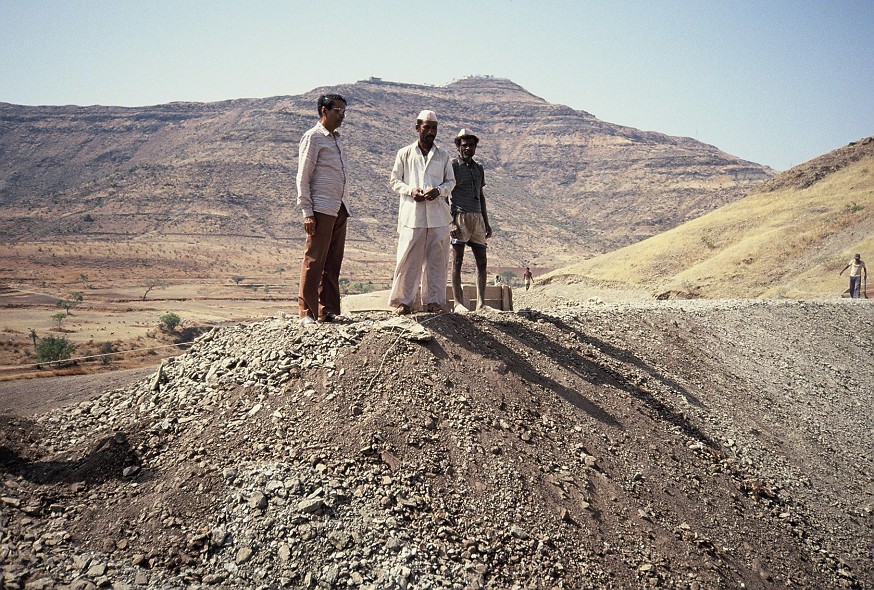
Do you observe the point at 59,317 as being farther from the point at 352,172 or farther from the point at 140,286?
the point at 352,172

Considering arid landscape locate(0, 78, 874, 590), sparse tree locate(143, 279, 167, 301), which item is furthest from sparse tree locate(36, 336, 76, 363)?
sparse tree locate(143, 279, 167, 301)

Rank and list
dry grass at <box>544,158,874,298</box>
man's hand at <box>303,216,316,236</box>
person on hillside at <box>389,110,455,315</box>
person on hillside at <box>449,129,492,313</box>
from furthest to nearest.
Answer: dry grass at <box>544,158,874,298</box>, person on hillside at <box>449,129,492,313</box>, person on hillside at <box>389,110,455,315</box>, man's hand at <box>303,216,316,236</box>

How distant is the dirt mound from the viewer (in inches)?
139

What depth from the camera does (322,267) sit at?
540 centimetres

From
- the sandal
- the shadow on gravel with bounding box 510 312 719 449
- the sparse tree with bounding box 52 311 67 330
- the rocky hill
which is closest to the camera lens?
the sandal

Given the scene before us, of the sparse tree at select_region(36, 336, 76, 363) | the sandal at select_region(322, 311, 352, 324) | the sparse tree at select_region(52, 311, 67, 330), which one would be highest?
the sandal at select_region(322, 311, 352, 324)

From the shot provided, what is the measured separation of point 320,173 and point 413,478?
9.22 feet

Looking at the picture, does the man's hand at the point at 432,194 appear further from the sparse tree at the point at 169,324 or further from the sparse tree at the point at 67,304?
the sparse tree at the point at 67,304

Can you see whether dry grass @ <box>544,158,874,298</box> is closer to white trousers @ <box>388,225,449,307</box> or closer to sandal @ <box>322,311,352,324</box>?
white trousers @ <box>388,225,449,307</box>

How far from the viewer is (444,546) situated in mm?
3555

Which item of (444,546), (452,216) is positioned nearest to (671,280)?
(452,216)

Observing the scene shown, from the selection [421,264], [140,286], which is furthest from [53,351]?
[140,286]

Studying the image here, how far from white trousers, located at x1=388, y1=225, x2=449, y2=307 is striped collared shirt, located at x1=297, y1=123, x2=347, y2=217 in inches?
28.9

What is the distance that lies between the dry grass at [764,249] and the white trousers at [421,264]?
1307 cm
